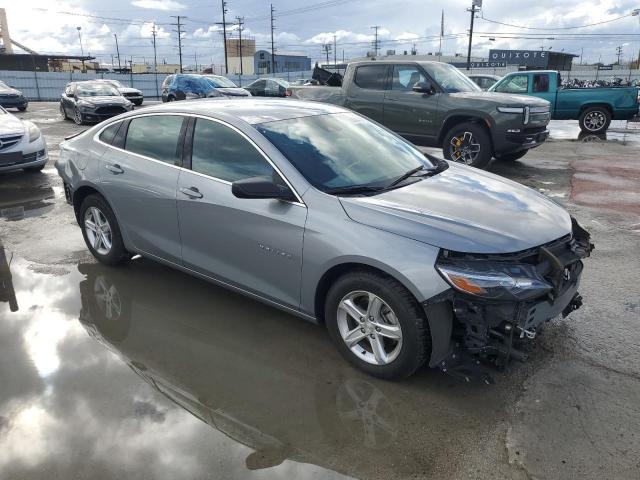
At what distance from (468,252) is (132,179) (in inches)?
115

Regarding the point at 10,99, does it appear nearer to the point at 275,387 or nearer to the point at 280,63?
the point at 275,387

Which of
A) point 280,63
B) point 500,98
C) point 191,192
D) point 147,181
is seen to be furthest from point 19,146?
point 280,63

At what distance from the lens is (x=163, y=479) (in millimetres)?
2527

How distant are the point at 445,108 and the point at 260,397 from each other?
7.31 meters

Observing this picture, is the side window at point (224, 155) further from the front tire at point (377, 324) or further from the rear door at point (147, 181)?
the front tire at point (377, 324)

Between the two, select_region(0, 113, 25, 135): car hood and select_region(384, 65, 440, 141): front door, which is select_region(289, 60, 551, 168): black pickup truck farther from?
select_region(0, 113, 25, 135): car hood

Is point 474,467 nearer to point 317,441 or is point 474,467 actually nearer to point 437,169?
point 317,441

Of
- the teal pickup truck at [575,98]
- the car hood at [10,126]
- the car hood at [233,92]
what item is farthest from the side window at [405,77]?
the car hood at [233,92]

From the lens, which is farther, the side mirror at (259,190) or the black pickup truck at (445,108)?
the black pickup truck at (445,108)

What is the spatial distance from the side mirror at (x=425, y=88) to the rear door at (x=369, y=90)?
0.75 meters

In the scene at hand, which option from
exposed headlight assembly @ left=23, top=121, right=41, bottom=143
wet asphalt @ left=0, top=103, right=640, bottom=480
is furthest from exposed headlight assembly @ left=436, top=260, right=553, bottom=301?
exposed headlight assembly @ left=23, top=121, right=41, bottom=143

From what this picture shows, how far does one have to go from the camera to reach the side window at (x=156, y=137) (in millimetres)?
4238

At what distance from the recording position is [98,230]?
5.03 m

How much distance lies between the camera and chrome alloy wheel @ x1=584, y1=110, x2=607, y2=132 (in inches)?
603
